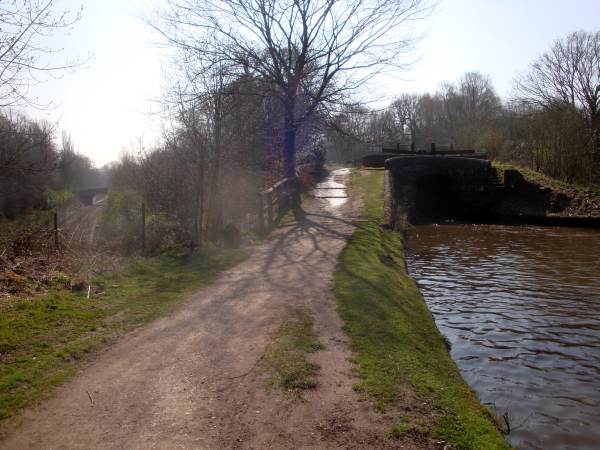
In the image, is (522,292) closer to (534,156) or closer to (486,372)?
(486,372)

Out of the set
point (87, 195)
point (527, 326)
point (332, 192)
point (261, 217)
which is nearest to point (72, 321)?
point (527, 326)

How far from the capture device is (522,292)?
11.2 m

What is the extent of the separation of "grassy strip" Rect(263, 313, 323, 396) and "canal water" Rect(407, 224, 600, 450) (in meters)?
2.13

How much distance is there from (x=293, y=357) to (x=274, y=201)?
13657 millimetres

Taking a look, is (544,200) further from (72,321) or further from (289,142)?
(72,321)

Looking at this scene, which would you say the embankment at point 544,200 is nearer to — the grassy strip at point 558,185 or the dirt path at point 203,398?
the grassy strip at point 558,185

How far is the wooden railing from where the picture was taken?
16.0 m

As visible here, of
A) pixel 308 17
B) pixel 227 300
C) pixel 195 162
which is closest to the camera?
pixel 227 300

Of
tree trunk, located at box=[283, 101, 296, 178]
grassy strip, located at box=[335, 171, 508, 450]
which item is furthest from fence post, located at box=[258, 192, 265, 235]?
tree trunk, located at box=[283, 101, 296, 178]

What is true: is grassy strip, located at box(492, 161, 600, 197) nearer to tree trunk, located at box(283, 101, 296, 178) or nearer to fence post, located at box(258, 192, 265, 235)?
tree trunk, located at box(283, 101, 296, 178)

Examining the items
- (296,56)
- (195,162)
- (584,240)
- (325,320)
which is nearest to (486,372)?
(325,320)

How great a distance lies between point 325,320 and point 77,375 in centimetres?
330

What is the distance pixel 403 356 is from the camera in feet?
19.9

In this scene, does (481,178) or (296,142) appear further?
(481,178)
